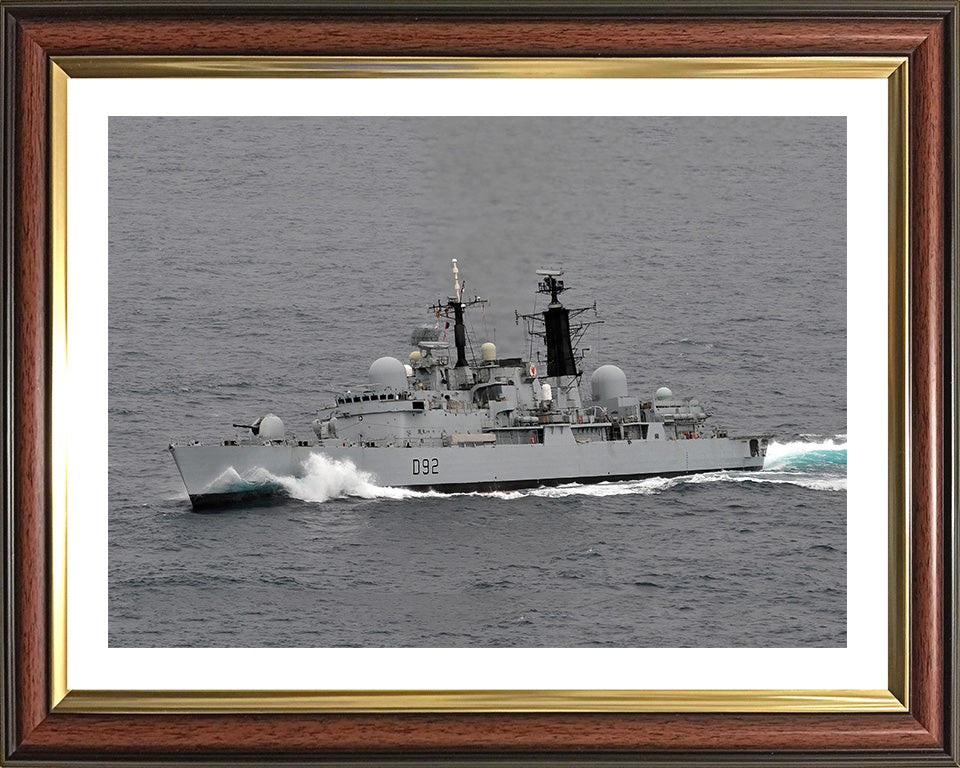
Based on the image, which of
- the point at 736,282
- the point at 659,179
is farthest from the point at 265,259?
the point at 736,282

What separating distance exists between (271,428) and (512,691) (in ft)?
5.60

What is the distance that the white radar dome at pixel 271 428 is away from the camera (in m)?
4.89

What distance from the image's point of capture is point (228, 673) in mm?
4281

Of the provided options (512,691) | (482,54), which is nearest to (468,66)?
(482,54)

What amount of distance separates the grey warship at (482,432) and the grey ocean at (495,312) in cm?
14

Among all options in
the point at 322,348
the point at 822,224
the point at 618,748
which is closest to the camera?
the point at 618,748

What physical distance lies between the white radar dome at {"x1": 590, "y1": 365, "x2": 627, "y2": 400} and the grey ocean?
6.1 inches

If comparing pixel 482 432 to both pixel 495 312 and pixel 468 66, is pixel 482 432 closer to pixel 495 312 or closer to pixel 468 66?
pixel 495 312

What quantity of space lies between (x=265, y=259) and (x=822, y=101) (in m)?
2.46

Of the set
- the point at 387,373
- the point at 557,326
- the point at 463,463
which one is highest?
the point at 557,326

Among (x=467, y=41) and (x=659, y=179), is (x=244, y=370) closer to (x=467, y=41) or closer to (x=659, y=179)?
(x=467, y=41)

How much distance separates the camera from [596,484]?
200 inches

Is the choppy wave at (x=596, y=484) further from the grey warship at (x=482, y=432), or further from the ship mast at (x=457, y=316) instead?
the ship mast at (x=457, y=316)

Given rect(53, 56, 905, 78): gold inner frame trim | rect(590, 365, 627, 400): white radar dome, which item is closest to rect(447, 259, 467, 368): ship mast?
rect(590, 365, 627, 400): white radar dome
